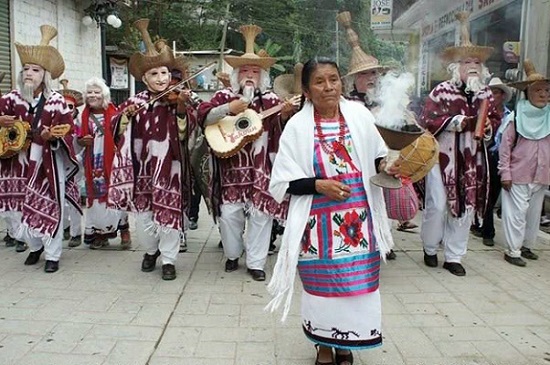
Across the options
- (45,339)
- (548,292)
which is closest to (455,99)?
(548,292)

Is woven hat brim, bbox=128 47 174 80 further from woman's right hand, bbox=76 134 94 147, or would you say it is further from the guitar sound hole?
woman's right hand, bbox=76 134 94 147

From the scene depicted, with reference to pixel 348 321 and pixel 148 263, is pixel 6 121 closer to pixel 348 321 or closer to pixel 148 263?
pixel 148 263

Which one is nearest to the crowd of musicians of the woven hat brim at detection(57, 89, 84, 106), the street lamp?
the woven hat brim at detection(57, 89, 84, 106)

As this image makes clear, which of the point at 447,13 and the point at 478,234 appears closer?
the point at 478,234

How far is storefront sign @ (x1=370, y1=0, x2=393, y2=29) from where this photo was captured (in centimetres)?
1266

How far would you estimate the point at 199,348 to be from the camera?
12.0 feet

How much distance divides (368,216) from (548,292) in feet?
8.35

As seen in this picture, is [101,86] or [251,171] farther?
[101,86]

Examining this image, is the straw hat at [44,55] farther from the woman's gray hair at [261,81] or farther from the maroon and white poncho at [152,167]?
the woman's gray hair at [261,81]

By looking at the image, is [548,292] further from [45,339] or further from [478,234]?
[45,339]

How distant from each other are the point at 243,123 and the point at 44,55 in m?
1.94

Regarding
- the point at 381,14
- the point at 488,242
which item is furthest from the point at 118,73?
the point at 488,242

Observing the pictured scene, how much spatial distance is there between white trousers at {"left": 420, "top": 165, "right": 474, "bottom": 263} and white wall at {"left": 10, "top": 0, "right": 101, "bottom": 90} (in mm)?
6838

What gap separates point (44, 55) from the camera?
17.2 feet
